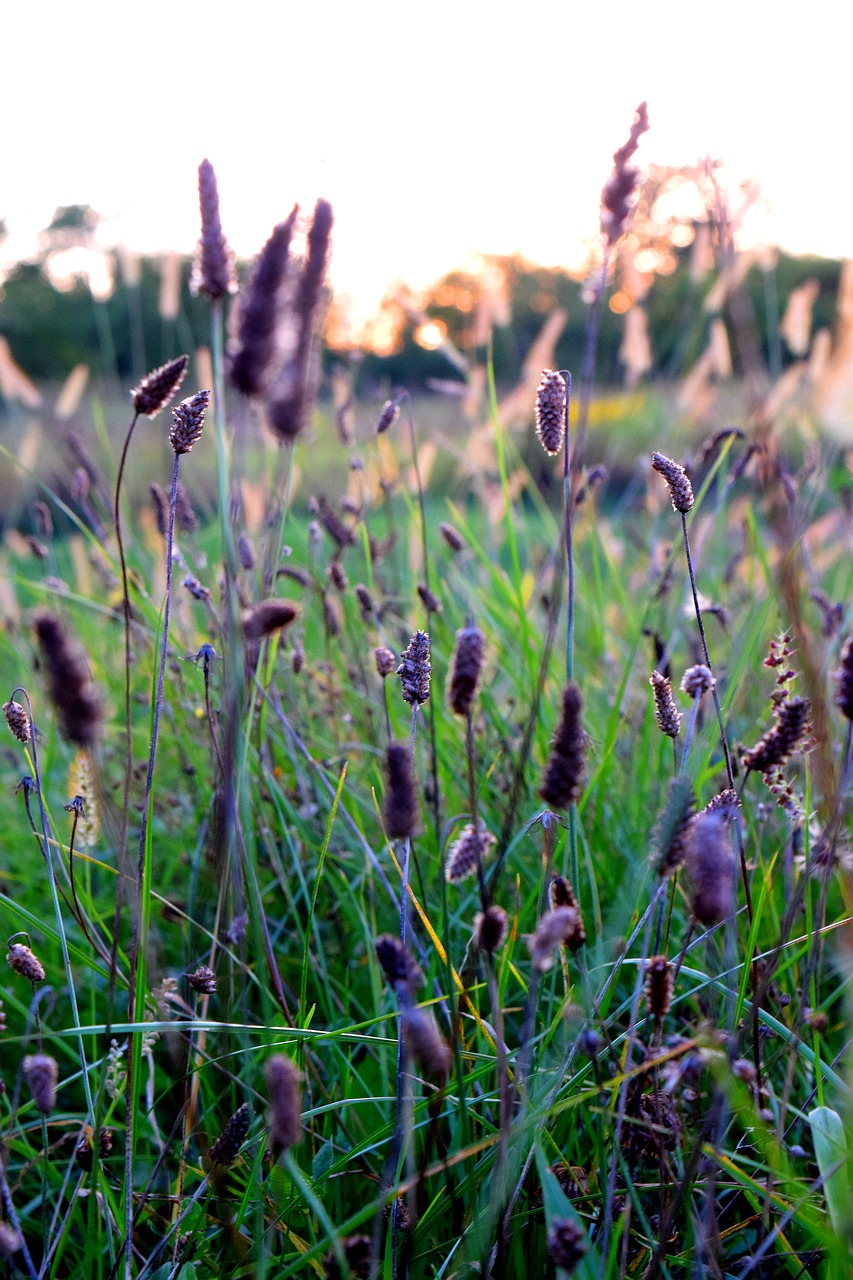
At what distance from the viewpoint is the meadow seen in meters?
0.73

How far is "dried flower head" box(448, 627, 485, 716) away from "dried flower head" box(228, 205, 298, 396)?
250 millimetres

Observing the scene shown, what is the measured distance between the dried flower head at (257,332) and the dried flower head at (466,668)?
0.82 ft

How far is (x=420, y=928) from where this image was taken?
1.53m

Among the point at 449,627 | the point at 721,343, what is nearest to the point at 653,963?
the point at 449,627

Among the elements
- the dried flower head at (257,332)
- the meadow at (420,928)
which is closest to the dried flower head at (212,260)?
the meadow at (420,928)

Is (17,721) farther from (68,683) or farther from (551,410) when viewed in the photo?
(551,410)

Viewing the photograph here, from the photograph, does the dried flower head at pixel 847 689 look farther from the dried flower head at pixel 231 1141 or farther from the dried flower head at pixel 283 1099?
the dried flower head at pixel 231 1141

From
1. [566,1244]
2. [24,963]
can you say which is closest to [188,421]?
[24,963]

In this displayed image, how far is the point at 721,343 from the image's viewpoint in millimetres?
3197

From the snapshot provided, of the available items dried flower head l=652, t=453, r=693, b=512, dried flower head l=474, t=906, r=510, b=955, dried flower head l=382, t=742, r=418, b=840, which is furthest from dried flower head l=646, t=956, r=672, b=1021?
dried flower head l=652, t=453, r=693, b=512

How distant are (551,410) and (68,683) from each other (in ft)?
2.06

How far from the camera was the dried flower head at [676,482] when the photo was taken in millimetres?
976

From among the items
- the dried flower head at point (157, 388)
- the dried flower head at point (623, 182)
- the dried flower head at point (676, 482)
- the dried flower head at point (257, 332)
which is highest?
the dried flower head at point (623, 182)

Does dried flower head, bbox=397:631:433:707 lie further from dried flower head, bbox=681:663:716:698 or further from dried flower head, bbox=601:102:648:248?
dried flower head, bbox=601:102:648:248
